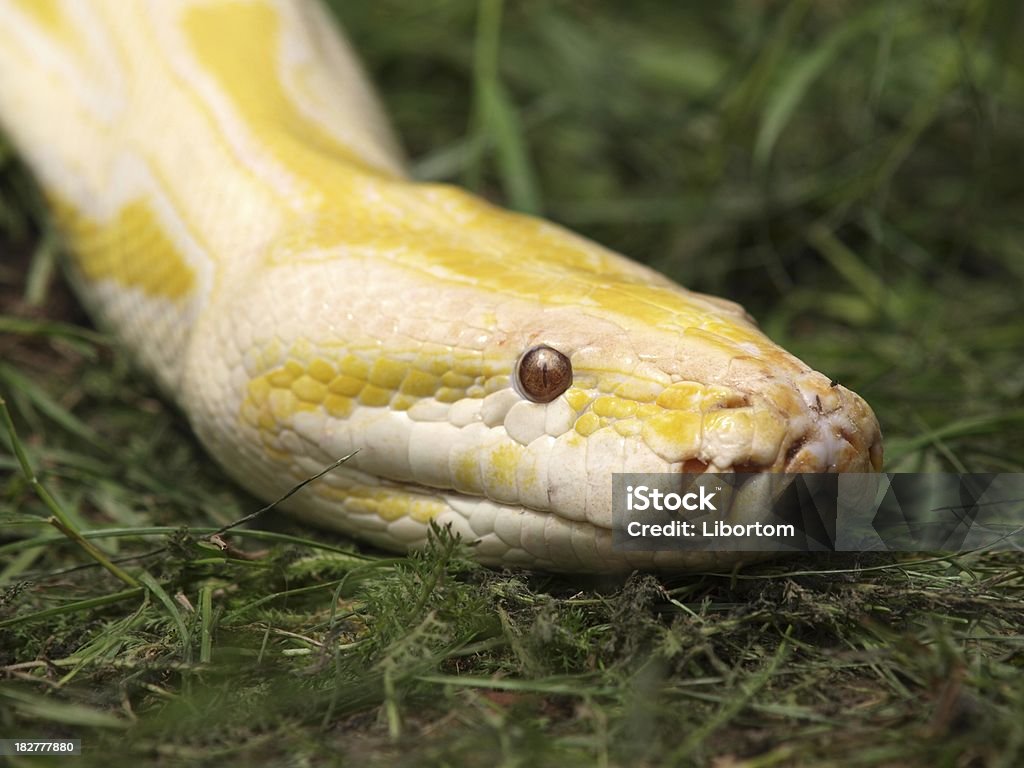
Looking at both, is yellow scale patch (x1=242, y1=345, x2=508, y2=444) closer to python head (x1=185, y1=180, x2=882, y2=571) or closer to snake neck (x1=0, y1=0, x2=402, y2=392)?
python head (x1=185, y1=180, x2=882, y2=571)

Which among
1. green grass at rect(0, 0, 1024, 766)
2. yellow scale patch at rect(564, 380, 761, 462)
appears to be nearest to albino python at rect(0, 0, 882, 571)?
yellow scale patch at rect(564, 380, 761, 462)

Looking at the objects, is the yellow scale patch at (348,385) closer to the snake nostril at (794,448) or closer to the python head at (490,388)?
the python head at (490,388)

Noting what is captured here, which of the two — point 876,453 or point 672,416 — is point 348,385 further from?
point 876,453

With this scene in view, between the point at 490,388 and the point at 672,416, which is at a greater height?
the point at 490,388

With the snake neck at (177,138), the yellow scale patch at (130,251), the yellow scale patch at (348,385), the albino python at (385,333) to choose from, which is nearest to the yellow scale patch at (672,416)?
the albino python at (385,333)

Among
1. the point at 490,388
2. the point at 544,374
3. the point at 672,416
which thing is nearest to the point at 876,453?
the point at 672,416

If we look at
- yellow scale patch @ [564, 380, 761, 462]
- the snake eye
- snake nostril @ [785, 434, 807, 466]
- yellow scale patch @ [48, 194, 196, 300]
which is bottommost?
snake nostril @ [785, 434, 807, 466]

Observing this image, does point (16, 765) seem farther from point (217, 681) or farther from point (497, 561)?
point (497, 561)
